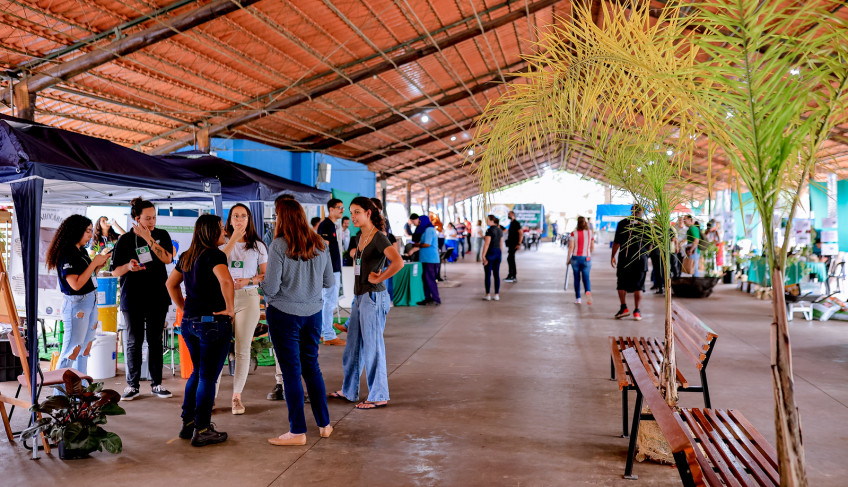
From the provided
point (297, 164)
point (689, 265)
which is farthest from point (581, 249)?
Answer: point (297, 164)

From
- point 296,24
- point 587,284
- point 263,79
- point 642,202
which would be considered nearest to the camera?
point 642,202

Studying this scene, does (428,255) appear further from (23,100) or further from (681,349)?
(23,100)

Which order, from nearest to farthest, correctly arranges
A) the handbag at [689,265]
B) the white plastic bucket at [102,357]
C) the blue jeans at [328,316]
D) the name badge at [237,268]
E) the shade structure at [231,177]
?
the name badge at [237,268] → the white plastic bucket at [102,357] → the blue jeans at [328,316] → the shade structure at [231,177] → the handbag at [689,265]

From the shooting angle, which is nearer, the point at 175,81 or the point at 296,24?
the point at 296,24

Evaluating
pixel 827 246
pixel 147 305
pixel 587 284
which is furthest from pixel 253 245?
pixel 827 246

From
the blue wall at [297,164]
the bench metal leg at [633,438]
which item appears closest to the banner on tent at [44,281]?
the bench metal leg at [633,438]

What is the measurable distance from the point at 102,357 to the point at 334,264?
9.45ft

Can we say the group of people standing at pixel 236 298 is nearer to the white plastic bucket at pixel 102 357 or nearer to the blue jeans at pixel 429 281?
the white plastic bucket at pixel 102 357

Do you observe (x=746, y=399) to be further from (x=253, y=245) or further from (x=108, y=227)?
(x=108, y=227)

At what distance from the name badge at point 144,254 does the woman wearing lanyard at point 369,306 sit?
1.71 meters

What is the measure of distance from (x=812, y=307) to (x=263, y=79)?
1145 centimetres

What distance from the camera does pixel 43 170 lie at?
13.9 feet

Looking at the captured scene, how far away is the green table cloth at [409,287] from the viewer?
448 inches

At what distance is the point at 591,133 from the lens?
3619 mm
